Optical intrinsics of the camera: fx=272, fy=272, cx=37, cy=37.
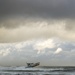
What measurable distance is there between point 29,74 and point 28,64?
2247 inches

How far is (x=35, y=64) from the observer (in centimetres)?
15175

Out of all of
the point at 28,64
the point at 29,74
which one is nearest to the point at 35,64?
the point at 28,64

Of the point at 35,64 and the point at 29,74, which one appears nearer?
the point at 29,74

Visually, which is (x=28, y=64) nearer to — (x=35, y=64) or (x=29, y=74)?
(x=35, y=64)

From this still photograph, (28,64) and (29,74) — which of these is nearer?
(29,74)

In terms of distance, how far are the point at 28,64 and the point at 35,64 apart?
3977 millimetres

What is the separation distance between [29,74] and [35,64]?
5644 cm

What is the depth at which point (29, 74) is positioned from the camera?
95375mm

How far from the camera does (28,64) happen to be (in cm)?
15238
